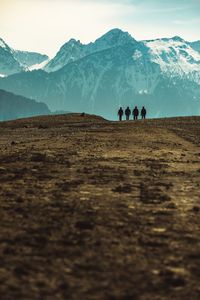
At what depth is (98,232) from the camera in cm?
1086

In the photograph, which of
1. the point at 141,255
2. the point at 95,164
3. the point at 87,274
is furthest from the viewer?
the point at 95,164

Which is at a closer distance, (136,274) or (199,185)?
(136,274)

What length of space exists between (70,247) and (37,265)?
118 cm

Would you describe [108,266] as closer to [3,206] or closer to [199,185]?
[3,206]

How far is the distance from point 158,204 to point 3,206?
13.9 ft

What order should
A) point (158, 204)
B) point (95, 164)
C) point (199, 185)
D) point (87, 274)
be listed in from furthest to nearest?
point (95, 164) → point (199, 185) → point (158, 204) → point (87, 274)

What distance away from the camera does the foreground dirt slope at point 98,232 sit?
8117mm

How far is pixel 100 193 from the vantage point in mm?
14969

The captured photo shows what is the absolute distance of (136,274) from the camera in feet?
28.3

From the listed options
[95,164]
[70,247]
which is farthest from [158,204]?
[95,164]

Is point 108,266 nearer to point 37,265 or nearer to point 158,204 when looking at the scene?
point 37,265

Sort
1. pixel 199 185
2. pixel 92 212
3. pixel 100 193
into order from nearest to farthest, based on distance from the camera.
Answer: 1. pixel 92 212
2. pixel 100 193
3. pixel 199 185

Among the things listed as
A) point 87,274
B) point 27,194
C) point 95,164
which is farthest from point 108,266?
point 95,164

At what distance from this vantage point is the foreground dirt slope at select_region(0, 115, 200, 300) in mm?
8117
